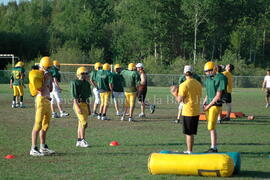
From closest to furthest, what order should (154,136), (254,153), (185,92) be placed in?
(185,92)
(254,153)
(154,136)

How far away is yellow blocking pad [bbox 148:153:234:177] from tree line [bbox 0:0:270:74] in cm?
4141

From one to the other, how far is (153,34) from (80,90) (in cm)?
4873

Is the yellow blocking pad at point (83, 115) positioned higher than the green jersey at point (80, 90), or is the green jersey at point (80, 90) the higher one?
the green jersey at point (80, 90)

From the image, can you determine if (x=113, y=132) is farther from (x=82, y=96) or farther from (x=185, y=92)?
(x=185, y=92)

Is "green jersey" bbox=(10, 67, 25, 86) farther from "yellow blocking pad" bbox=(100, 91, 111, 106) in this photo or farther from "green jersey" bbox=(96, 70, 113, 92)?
"yellow blocking pad" bbox=(100, 91, 111, 106)

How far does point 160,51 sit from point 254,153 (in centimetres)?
5121

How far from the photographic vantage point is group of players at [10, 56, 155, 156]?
33.5 ft

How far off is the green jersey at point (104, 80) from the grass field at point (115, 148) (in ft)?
4.24

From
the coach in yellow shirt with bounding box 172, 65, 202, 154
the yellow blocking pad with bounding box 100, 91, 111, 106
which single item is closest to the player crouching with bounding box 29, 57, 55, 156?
the coach in yellow shirt with bounding box 172, 65, 202, 154

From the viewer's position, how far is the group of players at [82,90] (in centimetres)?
1022

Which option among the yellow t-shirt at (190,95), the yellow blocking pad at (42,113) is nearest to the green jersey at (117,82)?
the yellow blocking pad at (42,113)

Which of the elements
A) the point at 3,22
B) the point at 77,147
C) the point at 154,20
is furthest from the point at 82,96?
the point at 3,22

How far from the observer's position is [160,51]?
6141cm

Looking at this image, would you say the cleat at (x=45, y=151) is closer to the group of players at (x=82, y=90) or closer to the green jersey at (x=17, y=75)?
the group of players at (x=82, y=90)
